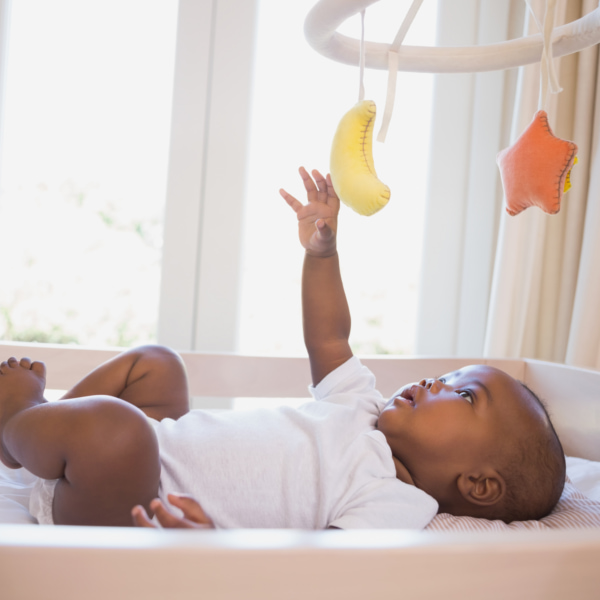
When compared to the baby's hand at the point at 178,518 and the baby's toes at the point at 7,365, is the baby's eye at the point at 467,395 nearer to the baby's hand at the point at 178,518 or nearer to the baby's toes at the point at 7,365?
the baby's hand at the point at 178,518

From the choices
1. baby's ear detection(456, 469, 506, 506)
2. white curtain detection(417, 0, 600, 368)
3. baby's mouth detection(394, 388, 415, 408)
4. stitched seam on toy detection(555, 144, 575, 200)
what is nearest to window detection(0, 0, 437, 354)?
white curtain detection(417, 0, 600, 368)

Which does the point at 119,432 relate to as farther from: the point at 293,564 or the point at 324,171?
the point at 324,171

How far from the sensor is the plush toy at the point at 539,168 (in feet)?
2.09

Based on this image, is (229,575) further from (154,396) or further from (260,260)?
(260,260)

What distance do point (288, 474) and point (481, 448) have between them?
25 cm

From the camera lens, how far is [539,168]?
64cm

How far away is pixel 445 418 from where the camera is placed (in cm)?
78

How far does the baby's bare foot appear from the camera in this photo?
68 centimetres

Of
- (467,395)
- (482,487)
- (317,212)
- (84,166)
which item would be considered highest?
(84,166)

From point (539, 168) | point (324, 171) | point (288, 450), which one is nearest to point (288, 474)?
point (288, 450)

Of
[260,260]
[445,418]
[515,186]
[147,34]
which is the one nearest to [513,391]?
[445,418]

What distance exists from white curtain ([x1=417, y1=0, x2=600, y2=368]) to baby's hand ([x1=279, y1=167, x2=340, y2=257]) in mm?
527

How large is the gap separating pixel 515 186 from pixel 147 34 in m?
1.27

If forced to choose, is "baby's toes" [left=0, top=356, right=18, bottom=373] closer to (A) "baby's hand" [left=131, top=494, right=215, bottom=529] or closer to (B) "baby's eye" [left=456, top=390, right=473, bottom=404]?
(A) "baby's hand" [left=131, top=494, right=215, bottom=529]
